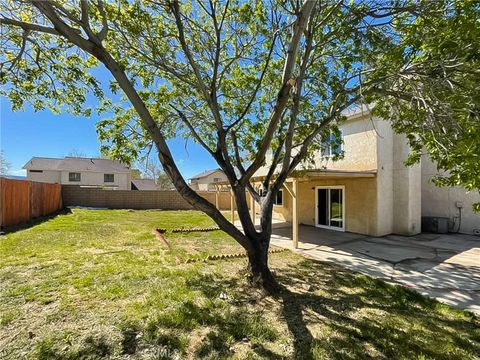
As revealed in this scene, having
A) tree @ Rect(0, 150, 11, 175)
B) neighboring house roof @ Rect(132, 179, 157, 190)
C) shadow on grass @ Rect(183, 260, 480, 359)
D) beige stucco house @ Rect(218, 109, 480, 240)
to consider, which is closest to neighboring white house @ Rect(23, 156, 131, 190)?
neighboring house roof @ Rect(132, 179, 157, 190)

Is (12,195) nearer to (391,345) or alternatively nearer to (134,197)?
(134,197)

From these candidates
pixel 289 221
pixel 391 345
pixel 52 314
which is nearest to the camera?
pixel 391 345

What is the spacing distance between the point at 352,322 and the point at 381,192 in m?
8.29

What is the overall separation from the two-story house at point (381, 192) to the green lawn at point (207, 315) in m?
5.27

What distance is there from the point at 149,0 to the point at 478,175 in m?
5.71

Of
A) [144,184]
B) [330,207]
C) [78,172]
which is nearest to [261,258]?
[330,207]

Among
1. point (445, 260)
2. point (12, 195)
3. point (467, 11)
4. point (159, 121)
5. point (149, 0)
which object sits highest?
point (149, 0)

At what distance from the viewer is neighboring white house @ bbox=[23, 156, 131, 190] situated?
1270 inches

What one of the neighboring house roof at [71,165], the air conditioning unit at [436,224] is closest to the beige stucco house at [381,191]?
the air conditioning unit at [436,224]

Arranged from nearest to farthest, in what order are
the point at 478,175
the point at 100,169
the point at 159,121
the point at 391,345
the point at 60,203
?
the point at 478,175 < the point at 391,345 < the point at 159,121 < the point at 60,203 < the point at 100,169

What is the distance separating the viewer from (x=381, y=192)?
10953mm

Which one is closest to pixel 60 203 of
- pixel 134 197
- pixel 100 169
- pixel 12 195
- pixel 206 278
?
pixel 134 197

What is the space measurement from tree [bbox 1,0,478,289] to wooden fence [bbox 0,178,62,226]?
25.1 ft

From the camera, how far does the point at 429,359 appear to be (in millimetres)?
3080
